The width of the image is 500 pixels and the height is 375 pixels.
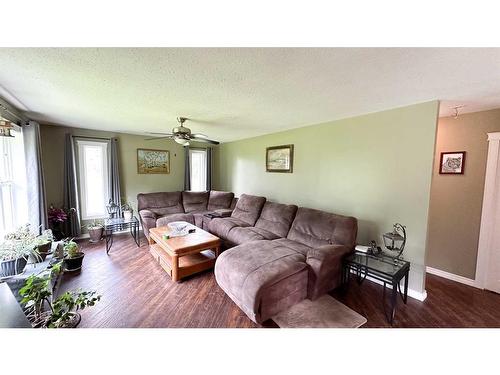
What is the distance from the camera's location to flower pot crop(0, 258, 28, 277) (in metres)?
1.67

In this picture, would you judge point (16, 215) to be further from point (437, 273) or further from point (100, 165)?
point (437, 273)

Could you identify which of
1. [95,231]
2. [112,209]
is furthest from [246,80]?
[95,231]

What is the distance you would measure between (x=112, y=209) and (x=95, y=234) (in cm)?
53

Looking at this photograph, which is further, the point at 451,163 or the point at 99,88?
the point at 451,163

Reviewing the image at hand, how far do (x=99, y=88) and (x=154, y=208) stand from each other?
9.11 ft

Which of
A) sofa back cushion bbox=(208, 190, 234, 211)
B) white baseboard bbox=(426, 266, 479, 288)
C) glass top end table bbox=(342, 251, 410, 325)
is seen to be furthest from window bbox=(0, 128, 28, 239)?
white baseboard bbox=(426, 266, 479, 288)

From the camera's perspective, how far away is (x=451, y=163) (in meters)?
2.47

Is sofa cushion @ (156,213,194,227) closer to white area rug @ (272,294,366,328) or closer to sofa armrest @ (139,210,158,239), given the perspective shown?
sofa armrest @ (139,210,158,239)

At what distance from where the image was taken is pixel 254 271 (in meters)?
1.78

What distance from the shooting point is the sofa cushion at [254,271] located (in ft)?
5.42

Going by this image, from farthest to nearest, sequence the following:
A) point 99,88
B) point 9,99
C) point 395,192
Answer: point 395,192, point 9,99, point 99,88

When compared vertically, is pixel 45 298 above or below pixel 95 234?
above

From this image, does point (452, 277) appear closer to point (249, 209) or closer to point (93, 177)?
point (249, 209)
